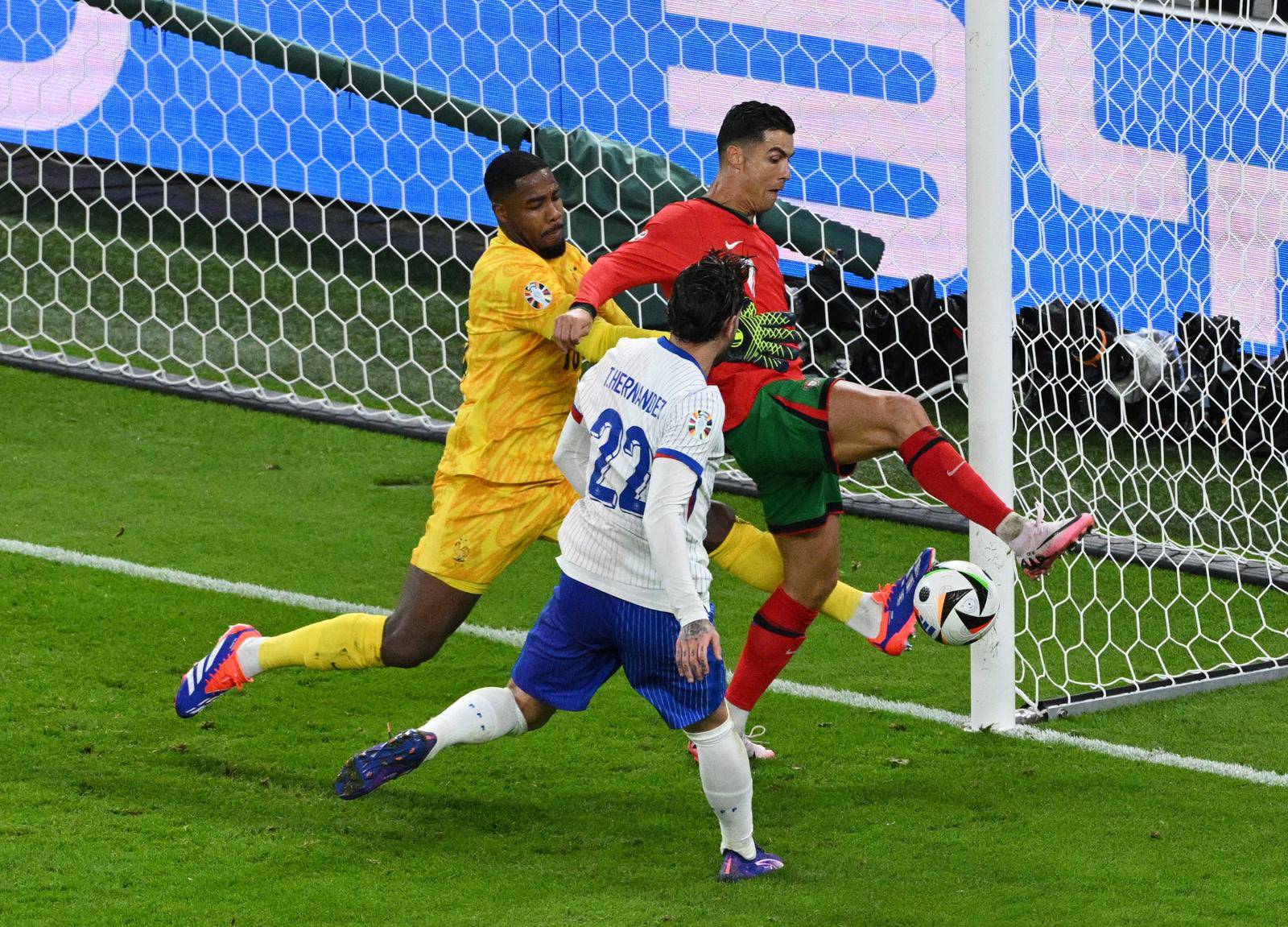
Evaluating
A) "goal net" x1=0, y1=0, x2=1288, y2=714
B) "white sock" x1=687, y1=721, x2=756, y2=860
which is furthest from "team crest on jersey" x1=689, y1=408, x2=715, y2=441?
"goal net" x1=0, y1=0, x2=1288, y2=714

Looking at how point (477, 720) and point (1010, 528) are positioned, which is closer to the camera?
point (477, 720)

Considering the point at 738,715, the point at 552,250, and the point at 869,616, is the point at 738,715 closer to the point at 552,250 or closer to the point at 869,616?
the point at 869,616

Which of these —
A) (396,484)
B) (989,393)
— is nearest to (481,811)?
(989,393)

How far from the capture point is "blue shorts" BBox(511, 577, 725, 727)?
3.53 metres

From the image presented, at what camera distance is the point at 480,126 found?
8.39m

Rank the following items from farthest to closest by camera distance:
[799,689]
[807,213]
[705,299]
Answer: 1. [807,213]
2. [799,689]
3. [705,299]

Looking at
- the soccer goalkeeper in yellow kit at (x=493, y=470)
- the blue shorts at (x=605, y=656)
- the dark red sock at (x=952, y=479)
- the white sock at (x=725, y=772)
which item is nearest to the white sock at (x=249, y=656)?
the soccer goalkeeper in yellow kit at (x=493, y=470)

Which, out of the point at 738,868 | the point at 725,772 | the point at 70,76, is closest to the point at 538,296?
the point at 725,772

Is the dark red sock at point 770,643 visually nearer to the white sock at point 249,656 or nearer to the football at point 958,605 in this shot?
the football at point 958,605

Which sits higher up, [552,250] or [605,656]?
[552,250]

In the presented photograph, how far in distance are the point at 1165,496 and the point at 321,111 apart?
459cm

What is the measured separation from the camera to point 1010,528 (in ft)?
12.8

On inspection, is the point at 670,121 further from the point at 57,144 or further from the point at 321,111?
the point at 57,144

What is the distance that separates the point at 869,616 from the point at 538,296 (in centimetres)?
127
